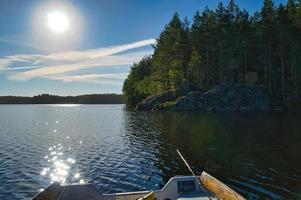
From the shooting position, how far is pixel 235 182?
21.2 metres

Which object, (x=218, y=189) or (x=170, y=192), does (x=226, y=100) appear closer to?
(x=170, y=192)

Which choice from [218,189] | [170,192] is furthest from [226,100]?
[218,189]

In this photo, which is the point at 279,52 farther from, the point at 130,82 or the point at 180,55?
the point at 130,82

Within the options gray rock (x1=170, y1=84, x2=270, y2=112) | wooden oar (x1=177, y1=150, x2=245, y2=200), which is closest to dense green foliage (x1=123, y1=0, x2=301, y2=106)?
gray rock (x1=170, y1=84, x2=270, y2=112)

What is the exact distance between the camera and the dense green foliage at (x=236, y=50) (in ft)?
278

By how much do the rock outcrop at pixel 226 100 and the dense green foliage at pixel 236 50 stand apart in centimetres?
651

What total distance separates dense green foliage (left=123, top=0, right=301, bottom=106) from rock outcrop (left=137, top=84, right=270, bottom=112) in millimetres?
6508

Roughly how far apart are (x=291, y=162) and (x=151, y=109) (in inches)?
2819

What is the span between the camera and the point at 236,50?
8781 centimetres

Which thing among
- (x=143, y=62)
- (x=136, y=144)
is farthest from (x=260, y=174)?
(x=143, y=62)

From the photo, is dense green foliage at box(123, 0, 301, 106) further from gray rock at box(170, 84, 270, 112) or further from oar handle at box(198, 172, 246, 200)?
oar handle at box(198, 172, 246, 200)

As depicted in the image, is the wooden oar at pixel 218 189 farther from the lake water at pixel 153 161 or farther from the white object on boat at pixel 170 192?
the lake water at pixel 153 161

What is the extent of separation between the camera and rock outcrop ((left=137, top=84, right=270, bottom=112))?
8231 cm

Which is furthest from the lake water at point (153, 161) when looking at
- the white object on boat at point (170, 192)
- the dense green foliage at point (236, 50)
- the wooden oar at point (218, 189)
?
the dense green foliage at point (236, 50)
